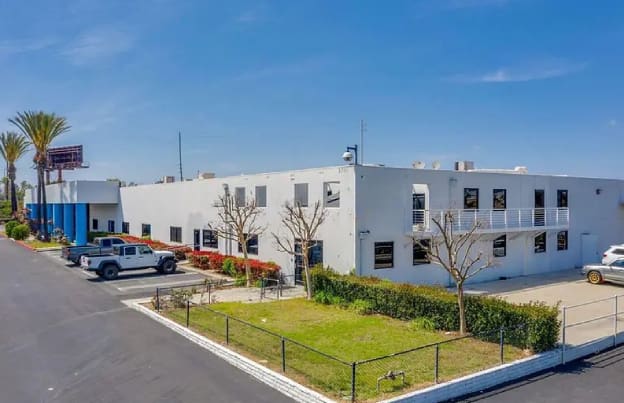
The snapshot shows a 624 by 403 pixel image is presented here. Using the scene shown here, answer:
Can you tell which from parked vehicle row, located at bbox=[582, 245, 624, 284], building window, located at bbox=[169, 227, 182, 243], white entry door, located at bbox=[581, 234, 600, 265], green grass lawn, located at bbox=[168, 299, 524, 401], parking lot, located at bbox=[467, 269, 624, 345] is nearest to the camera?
green grass lawn, located at bbox=[168, 299, 524, 401]

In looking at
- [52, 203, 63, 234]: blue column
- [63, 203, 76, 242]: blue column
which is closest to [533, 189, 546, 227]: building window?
[63, 203, 76, 242]: blue column

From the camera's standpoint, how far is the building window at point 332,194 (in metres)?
22.7

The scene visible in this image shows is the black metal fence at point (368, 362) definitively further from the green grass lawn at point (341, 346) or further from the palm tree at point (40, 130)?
the palm tree at point (40, 130)

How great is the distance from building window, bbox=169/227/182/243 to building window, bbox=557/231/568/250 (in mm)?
24150

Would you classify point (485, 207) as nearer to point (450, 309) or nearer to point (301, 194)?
point (301, 194)

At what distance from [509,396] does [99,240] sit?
2842 cm

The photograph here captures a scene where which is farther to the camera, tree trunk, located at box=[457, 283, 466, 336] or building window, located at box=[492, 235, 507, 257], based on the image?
building window, located at box=[492, 235, 507, 257]

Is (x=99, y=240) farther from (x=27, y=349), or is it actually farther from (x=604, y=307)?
(x=604, y=307)

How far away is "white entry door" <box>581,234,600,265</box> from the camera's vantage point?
97.7 ft

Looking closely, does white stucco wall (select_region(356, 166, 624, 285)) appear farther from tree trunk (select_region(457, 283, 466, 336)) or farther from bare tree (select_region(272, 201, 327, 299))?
tree trunk (select_region(457, 283, 466, 336))

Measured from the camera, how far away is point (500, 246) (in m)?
25.6

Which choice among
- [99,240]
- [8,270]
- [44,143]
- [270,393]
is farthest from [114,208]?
[270,393]

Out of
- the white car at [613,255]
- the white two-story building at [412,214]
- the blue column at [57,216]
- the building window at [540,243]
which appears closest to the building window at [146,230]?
the white two-story building at [412,214]

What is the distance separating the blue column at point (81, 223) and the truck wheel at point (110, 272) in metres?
20.7
